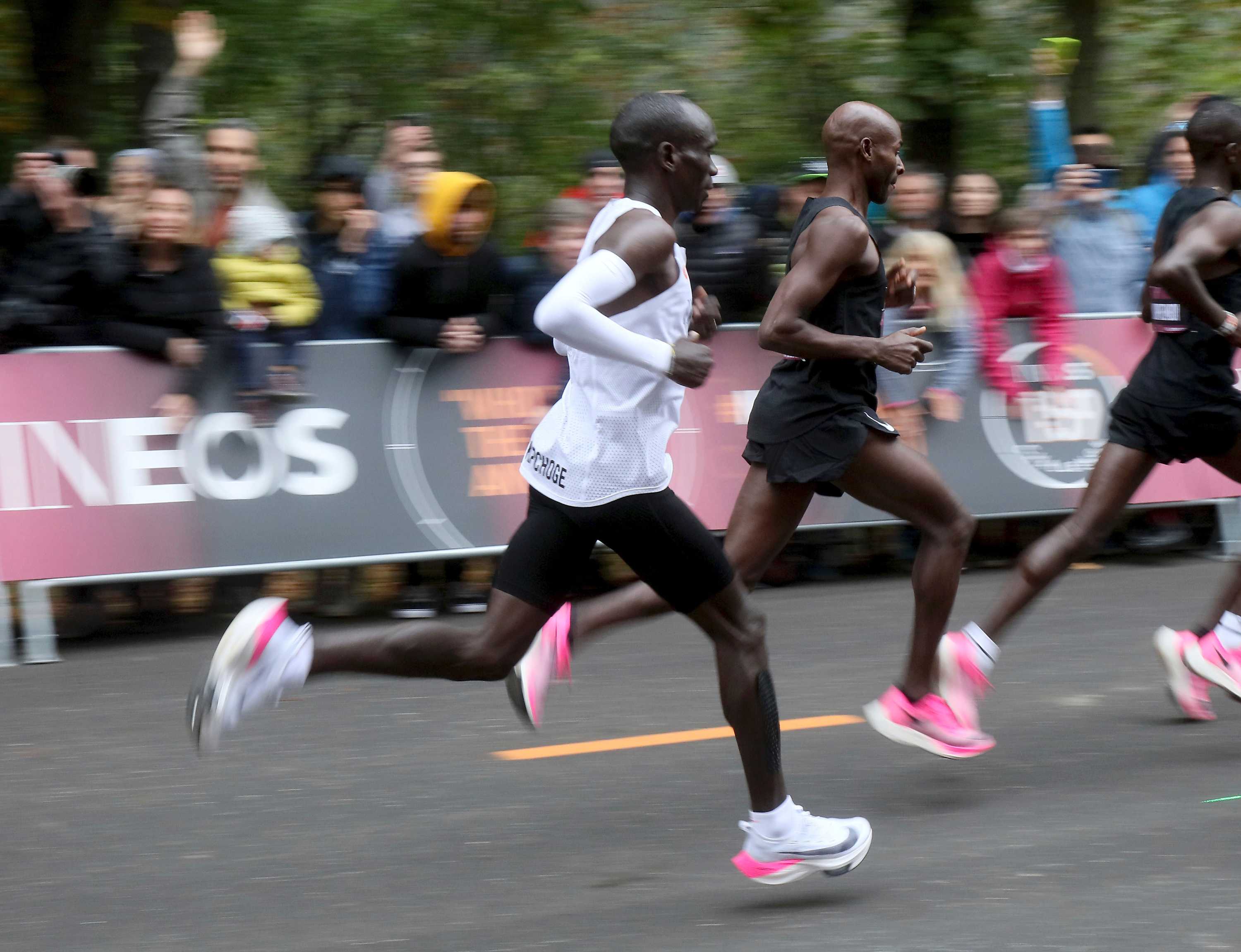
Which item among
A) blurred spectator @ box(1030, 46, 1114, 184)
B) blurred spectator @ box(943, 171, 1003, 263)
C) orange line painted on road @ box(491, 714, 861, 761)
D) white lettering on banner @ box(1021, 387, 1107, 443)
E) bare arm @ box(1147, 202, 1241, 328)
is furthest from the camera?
blurred spectator @ box(1030, 46, 1114, 184)

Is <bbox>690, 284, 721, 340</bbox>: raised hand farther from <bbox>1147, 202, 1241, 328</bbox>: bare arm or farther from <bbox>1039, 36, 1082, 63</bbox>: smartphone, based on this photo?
<bbox>1039, 36, 1082, 63</bbox>: smartphone

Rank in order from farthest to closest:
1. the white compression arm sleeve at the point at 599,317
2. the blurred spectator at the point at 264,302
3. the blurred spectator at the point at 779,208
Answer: the blurred spectator at the point at 779,208
the blurred spectator at the point at 264,302
the white compression arm sleeve at the point at 599,317

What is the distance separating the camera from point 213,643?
7648mm

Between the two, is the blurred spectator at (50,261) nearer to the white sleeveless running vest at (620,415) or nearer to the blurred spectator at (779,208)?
the blurred spectator at (779,208)

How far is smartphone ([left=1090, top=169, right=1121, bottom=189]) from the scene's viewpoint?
9.84 meters

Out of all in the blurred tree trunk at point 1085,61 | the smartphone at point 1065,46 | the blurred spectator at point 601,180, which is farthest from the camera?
the blurred tree trunk at point 1085,61

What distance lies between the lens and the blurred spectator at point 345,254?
8.15 m

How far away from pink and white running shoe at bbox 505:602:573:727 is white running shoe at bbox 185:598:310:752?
0.76 metres

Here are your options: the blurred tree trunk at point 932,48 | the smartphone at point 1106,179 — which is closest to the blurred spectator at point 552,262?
the smartphone at point 1106,179

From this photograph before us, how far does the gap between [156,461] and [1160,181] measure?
249 inches

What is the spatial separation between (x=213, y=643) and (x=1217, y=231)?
4.65m

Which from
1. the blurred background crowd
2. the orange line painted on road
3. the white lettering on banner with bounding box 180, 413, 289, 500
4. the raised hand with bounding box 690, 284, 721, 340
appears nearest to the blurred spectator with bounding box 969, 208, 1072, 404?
the blurred background crowd

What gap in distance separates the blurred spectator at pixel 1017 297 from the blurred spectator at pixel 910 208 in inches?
15.9

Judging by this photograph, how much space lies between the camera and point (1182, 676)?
5836 millimetres
